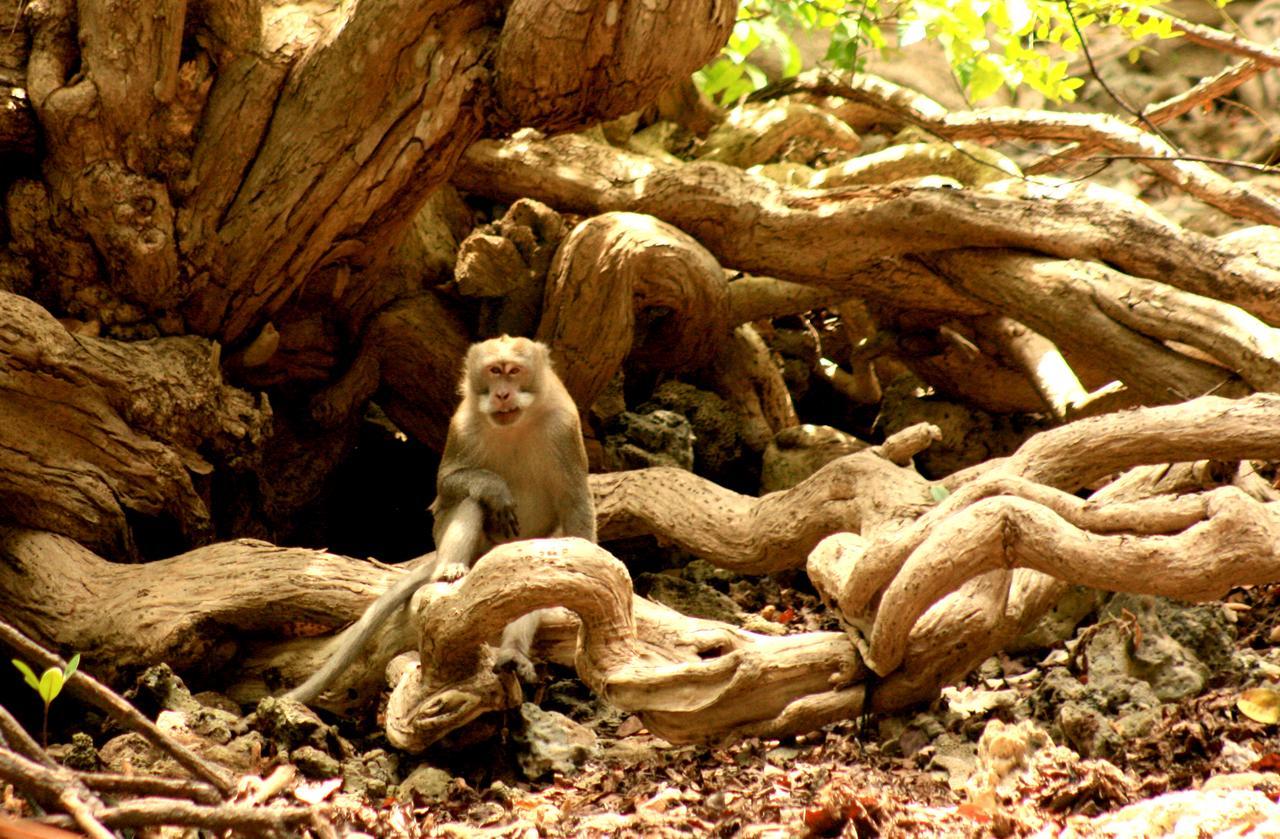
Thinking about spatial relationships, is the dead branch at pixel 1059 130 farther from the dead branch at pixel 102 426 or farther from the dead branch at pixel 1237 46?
the dead branch at pixel 102 426

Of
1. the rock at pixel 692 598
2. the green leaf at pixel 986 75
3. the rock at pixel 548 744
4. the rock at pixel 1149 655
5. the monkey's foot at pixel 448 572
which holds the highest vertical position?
the green leaf at pixel 986 75

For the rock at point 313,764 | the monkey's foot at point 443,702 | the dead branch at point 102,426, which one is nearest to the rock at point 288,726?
the rock at point 313,764

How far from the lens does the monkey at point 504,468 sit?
17.4 feet

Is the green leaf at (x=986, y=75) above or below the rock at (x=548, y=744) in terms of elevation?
above

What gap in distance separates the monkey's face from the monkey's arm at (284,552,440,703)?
76cm

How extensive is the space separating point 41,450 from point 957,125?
5313 mm

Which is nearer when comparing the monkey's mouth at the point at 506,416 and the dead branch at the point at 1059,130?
the monkey's mouth at the point at 506,416

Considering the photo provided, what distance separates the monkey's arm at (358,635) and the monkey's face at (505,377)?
2.48 ft

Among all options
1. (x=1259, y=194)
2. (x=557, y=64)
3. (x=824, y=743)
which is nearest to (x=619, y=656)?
(x=824, y=743)

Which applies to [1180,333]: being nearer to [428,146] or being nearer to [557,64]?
[557,64]

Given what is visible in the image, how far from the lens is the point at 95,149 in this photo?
5039 mm

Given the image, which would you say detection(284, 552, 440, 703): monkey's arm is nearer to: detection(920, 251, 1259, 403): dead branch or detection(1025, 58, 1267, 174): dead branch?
detection(920, 251, 1259, 403): dead branch

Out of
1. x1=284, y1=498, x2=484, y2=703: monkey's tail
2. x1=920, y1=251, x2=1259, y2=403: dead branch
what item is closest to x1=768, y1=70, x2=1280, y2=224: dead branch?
x1=920, y1=251, x2=1259, y2=403: dead branch

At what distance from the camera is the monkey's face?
17.6 ft
